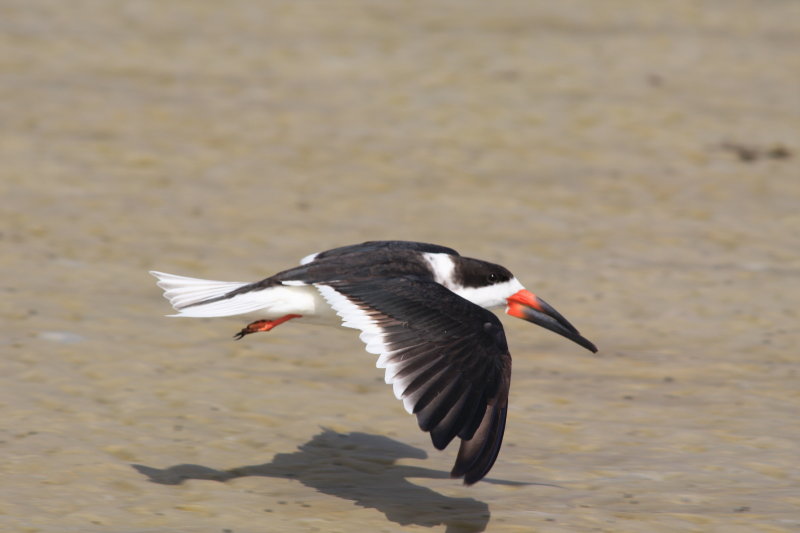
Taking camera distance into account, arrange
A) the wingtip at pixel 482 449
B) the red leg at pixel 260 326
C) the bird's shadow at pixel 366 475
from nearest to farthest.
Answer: the wingtip at pixel 482 449, the bird's shadow at pixel 366 475, the red leg at pixel 260 326

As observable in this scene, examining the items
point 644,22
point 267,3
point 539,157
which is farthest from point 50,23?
point 644,22

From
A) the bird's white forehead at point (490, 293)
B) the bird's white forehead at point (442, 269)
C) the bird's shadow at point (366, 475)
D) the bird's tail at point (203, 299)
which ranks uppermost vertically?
the bird's white forehead at point (442, 269)

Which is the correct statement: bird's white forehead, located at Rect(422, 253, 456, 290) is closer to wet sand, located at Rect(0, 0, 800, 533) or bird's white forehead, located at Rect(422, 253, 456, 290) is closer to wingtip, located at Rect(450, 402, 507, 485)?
wet sand, located at Rect(0, 0, 800, 533)

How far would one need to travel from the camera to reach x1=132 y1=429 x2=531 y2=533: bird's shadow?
17.6ft

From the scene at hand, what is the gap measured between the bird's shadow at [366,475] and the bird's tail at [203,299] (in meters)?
0.75

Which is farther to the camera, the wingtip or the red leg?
the red leg

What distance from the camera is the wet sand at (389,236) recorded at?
566cm

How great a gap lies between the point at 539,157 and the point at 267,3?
4.74 metres

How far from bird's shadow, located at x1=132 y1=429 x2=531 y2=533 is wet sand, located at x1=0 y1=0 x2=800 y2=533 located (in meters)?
0.02

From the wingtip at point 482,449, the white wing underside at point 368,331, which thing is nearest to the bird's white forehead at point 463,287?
the white wing underside at point 368,331

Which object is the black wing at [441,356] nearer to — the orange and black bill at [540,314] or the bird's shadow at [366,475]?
the bird's shadow at [366,475]

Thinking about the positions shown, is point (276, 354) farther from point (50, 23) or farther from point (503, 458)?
point (50, 23)

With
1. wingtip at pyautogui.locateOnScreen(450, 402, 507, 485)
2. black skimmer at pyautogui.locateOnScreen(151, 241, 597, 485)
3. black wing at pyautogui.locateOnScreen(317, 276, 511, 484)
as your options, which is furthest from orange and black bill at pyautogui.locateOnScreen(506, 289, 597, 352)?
wingtip at pyautogui.locateOnScreen(450, 402, 507, 485)

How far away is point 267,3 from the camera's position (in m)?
14.6
